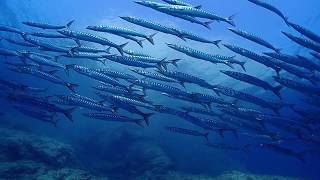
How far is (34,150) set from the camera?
44.1 ft

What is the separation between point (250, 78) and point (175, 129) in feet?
11.7

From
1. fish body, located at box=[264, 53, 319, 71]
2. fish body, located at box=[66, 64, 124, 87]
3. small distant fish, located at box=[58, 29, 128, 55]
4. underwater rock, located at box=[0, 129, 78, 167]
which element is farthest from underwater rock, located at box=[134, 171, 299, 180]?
small distant fish, located at box=[58, 29, 128, 55]

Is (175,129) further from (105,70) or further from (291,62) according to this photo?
(291,62)

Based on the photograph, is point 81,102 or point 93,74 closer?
point 81,102

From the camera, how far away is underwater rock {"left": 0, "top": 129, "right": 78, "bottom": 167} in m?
13.0

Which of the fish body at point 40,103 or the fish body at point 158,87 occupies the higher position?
the fish body at point 158,87

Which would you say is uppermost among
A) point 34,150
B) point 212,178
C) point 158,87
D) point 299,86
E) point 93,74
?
point 299,86

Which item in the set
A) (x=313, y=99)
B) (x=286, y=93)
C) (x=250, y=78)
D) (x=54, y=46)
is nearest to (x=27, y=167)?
(x=54, y=46)

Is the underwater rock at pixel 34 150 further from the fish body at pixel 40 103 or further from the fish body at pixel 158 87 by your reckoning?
the fish body at pixel 158 87

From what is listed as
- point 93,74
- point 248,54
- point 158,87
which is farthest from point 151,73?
point 248,54

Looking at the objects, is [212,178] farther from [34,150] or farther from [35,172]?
[35,172]

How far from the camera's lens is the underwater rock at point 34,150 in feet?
42.7

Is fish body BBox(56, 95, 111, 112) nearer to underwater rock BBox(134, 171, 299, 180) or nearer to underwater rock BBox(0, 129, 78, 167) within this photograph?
underwater rock BBox(0, 129, 78, 167)

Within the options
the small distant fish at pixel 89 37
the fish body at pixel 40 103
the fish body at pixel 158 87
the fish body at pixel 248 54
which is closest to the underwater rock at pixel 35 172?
the fish body at pixel 40 103
